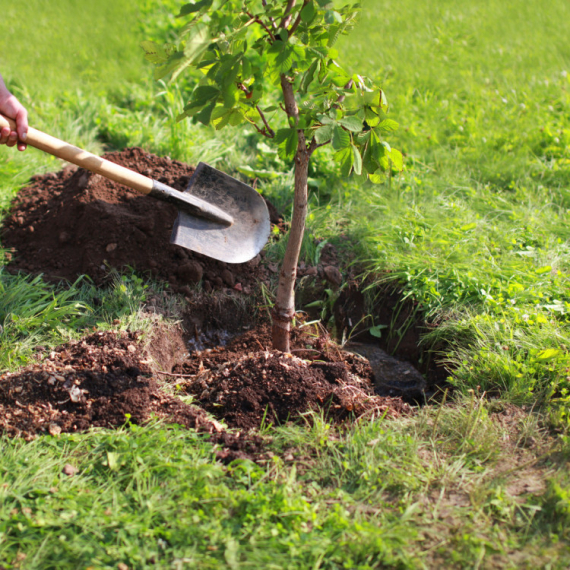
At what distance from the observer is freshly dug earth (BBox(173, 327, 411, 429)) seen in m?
2.47

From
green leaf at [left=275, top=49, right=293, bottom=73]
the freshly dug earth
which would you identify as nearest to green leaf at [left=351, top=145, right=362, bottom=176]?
green leaf at [left=275, top=49, right=293, bottom=73]

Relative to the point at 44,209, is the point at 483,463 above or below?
above

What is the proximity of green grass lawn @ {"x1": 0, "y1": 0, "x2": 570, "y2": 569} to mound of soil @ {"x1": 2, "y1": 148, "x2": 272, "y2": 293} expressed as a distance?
0.77 feet

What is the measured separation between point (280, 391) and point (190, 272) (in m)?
1.12

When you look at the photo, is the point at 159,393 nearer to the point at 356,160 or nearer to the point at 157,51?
the point at 356,160

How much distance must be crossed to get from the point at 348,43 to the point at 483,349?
505cm

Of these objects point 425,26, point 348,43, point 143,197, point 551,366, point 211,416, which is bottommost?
point 211,416

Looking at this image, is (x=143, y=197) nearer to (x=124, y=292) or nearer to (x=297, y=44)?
(x=124, y=292)

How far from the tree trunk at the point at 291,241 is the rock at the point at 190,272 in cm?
67

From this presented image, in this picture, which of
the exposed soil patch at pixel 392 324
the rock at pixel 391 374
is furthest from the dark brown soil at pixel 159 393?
the exposed soil patch at pixel 392 324

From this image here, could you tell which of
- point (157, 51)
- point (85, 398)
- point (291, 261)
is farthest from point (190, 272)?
point (157, 51)

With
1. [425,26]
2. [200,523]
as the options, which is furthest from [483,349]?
[425,26]

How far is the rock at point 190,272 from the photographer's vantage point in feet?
10.6

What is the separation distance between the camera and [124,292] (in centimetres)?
304
